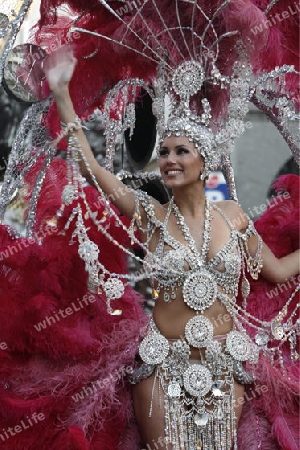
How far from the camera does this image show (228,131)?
9.09 ft

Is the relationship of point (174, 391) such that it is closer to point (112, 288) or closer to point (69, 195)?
point (112, 288)

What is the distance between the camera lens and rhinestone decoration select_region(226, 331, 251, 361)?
104 inches

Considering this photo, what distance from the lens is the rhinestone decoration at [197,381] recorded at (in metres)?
2.57

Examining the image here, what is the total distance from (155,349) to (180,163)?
0.69 meters

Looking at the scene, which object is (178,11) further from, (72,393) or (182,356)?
(72,393)

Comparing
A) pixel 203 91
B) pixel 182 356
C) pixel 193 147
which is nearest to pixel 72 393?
pixel 182 356

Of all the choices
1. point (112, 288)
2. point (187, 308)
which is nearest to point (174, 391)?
point (187, 308)

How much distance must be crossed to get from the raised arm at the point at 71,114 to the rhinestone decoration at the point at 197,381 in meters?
0.62

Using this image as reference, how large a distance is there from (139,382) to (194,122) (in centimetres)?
100

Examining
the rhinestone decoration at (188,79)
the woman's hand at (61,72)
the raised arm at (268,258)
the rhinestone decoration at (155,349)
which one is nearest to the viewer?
the woman's hand at (61,72)

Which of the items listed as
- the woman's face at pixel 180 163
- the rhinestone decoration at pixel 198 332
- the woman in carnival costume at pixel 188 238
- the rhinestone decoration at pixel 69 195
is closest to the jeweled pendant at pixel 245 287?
the woman in carnival costume at pixel 188 238

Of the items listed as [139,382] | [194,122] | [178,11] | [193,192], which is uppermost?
[178,11]

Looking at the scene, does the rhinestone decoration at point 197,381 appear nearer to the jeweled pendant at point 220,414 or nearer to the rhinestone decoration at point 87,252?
the jeweled pendant at point 220,414

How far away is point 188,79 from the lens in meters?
2.72
